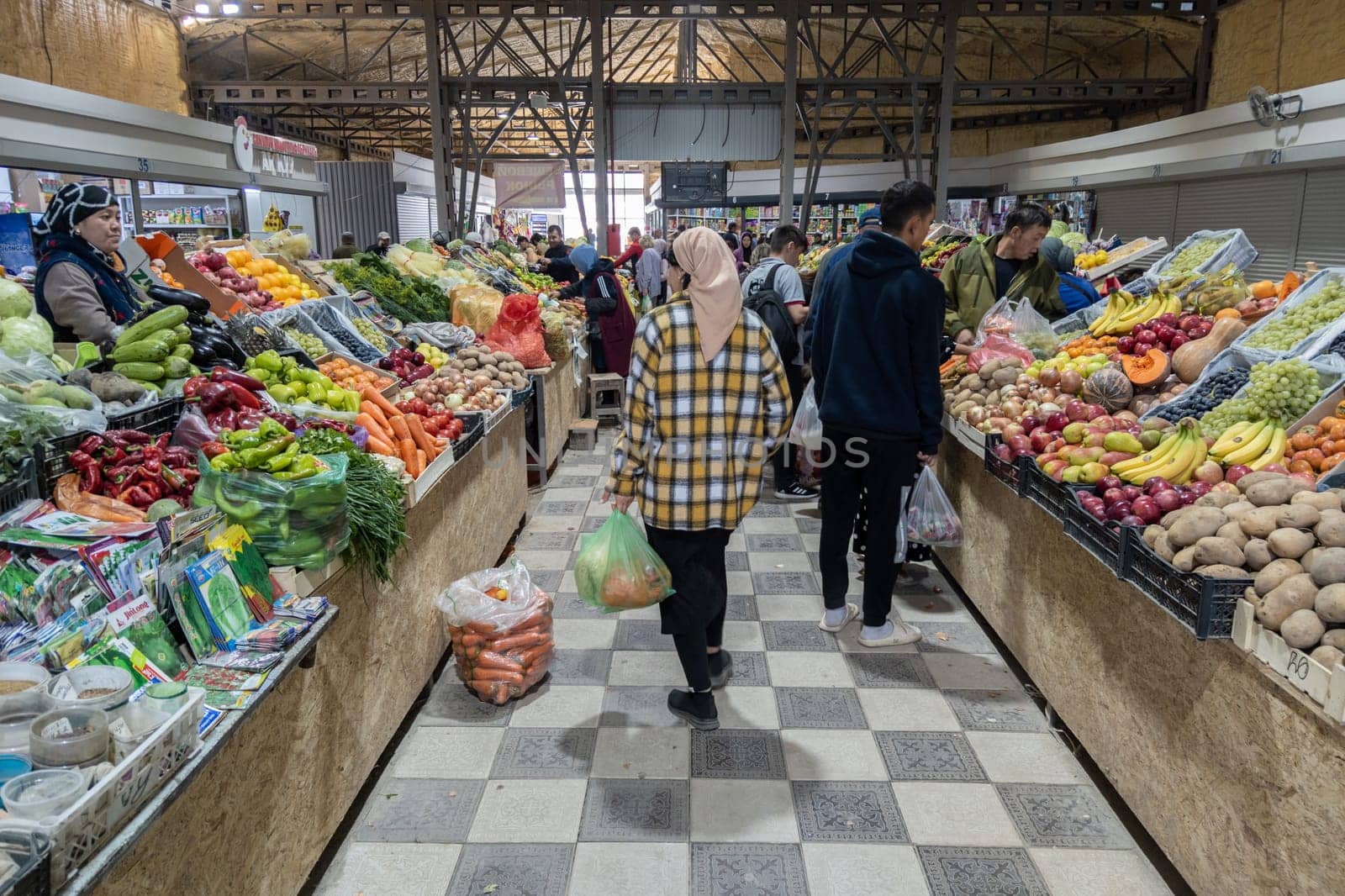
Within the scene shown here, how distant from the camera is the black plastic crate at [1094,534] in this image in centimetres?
277

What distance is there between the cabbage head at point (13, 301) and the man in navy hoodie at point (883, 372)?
3.34m

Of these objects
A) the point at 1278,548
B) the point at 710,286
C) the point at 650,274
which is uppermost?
the point at 650,274

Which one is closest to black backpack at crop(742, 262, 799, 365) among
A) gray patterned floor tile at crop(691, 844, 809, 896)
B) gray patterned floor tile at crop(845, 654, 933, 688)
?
gray patterned floor tile at crop(845, 654, 933, 688)

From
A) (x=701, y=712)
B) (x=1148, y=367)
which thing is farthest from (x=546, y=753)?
(x=1148, y=367)

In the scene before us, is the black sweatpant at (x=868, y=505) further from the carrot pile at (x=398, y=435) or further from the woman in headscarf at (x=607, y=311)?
the woman in headscarf at (x=607, y=311)

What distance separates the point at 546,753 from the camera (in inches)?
128

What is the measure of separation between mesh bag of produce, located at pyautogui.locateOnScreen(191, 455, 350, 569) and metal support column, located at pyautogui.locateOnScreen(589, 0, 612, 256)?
9764 mm

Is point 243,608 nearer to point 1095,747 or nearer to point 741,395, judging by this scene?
point 741,395

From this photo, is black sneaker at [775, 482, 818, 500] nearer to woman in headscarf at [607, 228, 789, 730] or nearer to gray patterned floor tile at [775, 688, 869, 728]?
gray patterned floor tile at [775, 688, 869, 728]

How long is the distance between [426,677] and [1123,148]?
11.5m

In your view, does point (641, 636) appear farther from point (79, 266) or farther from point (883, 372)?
point (79, 266)

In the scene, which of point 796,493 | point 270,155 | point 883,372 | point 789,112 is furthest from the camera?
point 789,112

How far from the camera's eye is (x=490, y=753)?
128 inches

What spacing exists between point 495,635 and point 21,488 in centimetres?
178
